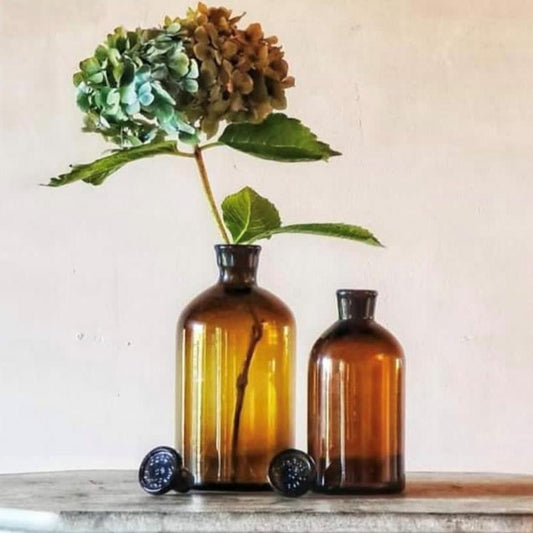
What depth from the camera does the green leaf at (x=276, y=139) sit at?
33.3 inches

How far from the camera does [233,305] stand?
0.85m

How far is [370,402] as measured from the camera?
2.78 feet

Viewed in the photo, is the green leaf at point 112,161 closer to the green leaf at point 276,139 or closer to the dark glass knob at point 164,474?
the green leaf at point 276,139

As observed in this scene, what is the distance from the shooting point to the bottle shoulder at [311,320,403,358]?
849 millimetres

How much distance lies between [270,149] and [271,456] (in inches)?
10.0

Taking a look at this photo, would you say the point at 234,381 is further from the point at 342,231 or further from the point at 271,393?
the point at 342,231

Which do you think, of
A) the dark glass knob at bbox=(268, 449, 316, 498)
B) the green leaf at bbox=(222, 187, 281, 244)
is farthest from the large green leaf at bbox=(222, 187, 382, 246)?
the dark glass knob at bbox=(268, 449, 316, 498)

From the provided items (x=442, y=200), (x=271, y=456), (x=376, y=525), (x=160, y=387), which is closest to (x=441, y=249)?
(x=442, y=200)

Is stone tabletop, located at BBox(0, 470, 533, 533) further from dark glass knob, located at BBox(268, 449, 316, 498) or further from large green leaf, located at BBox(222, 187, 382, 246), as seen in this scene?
large green leaf, located at BBox(222, 187, 382, 246)

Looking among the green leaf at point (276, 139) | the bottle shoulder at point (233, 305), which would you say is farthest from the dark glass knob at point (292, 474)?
the green leaf at point (276, 139)

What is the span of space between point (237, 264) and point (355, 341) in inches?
A: 4.7

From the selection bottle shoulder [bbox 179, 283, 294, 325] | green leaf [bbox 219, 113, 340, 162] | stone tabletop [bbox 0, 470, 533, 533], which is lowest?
stone tabletop [bbox 0, 470, 533, 533]

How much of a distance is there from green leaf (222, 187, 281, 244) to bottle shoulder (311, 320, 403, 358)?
0.10m

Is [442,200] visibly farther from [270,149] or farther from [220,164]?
[270,149]
